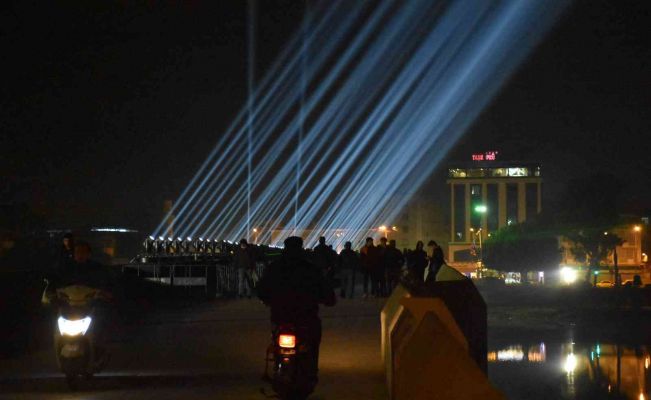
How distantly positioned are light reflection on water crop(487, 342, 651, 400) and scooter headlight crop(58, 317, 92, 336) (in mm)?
4442

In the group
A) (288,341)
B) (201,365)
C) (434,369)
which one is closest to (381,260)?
(201,365)

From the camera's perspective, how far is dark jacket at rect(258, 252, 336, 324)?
7.89 meters

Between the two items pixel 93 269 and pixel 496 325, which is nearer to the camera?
pixel 93 269

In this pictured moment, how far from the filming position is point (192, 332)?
16000 mm

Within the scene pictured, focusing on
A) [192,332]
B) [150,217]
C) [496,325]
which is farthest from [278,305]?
[150,217]

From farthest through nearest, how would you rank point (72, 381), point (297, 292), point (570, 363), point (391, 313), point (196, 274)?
point (196, 274) → point (570, 363) → point (72, 381) → point (391, 313) → point (297, 292)

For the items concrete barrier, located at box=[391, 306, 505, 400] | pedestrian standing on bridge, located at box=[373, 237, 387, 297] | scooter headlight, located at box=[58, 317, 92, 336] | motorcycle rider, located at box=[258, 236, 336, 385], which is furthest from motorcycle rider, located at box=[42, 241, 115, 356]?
pedestrian standing on bridge, located at box=[373, 237, 387, 297]

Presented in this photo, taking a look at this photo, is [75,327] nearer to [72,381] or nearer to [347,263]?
[72,381]

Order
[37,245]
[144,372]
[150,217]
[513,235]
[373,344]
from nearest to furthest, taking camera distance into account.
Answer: [144,372], [373,344], [37,245], [150,217], [513,235]

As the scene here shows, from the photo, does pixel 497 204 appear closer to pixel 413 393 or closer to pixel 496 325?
pixel 496 325

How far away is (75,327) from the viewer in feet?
31.8

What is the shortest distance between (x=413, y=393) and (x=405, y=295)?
5.57ft

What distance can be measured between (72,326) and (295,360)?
298 cm

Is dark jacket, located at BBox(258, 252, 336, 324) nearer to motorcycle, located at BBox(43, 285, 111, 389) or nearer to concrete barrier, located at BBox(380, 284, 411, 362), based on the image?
concrete barrier, located at BBox(380, 284, 411, 362)
